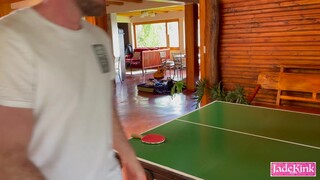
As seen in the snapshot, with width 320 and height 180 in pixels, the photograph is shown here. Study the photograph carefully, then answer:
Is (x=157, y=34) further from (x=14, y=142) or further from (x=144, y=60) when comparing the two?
(x=14, y=142)

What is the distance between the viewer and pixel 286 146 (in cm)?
169

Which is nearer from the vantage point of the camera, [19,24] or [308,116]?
[19,24]

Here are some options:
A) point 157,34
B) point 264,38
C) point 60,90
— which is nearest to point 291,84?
point 264,38

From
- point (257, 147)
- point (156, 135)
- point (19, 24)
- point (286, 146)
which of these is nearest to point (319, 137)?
point (286, 146)

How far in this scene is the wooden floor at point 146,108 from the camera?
4.47 meters

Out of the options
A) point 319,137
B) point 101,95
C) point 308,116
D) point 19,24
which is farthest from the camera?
point 308,116

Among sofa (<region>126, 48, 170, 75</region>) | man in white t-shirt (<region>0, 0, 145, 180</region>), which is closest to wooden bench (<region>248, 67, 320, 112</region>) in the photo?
man in white t-shirt (<region>0, 0, 145, 180</region>)

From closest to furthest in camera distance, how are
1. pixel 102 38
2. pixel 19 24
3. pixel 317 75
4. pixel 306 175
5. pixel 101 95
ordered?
pixel 19 24 < pixel 101 95 < pixel 102 38 < pixel 306 175 < pixel 317 75

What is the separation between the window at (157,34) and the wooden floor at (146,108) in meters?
6.31

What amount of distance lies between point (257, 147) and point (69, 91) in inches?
51.7

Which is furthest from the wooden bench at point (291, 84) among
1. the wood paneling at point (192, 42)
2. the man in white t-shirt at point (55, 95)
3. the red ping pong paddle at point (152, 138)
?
the wood paneling at point (192, 42)

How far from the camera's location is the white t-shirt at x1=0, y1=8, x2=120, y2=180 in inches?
23.7

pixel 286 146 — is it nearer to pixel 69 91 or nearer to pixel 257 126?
pixel 257 126

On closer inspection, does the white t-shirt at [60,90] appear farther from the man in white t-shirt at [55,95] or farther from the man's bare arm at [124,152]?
the man's bare arm at [124,152]
